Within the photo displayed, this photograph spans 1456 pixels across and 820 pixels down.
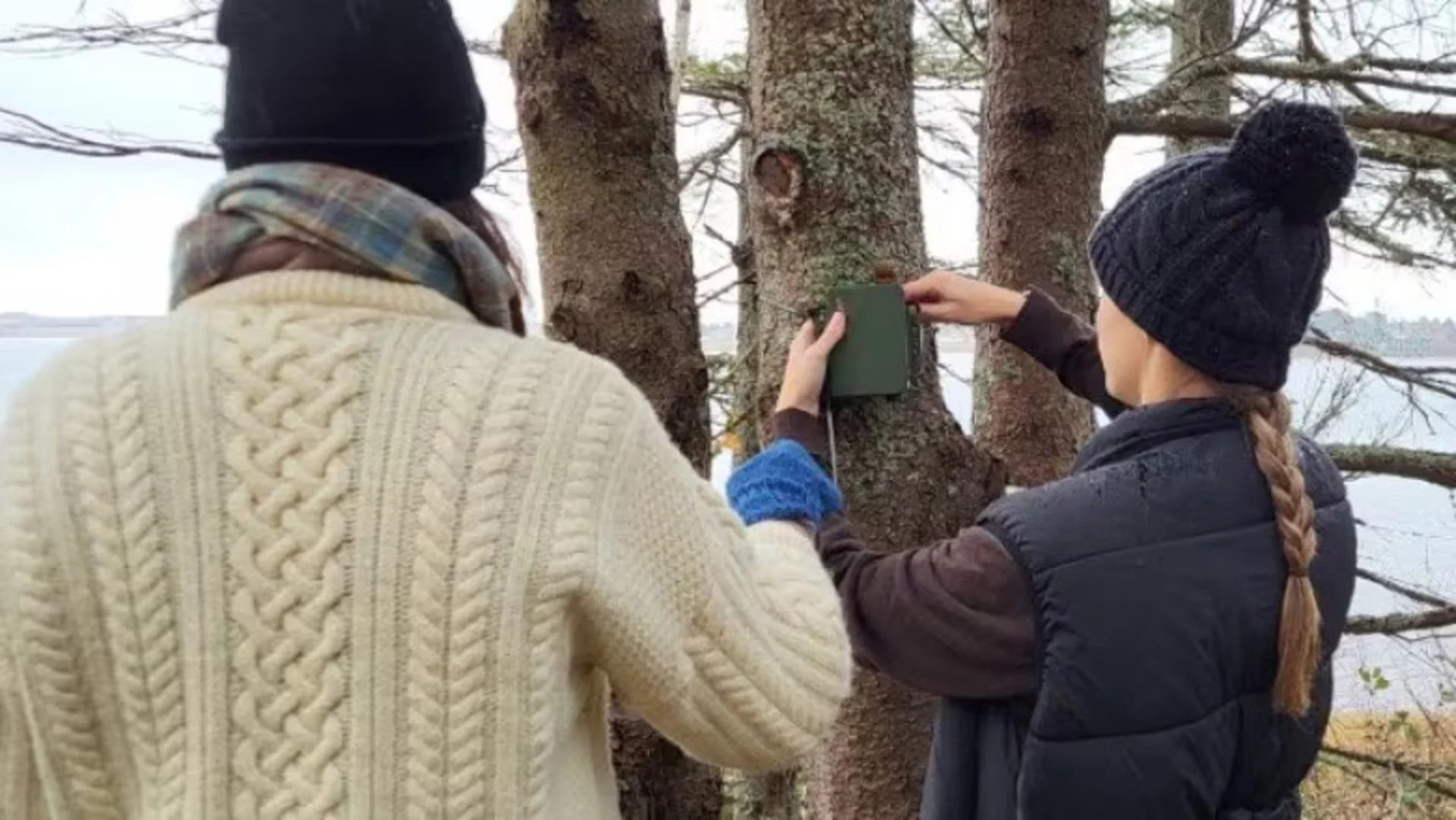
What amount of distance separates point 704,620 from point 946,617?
47cm

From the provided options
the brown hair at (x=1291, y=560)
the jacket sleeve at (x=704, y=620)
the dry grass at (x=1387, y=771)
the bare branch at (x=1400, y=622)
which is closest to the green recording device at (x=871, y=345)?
the brown hair at (x=1291, y=560)

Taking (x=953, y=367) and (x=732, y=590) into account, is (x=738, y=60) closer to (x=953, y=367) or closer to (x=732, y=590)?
(x=953, y=367)

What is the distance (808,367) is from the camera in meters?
1.84

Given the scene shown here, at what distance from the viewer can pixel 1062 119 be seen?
2.92 meters

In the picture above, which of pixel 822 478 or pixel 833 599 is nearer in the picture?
→ pixel 833 599

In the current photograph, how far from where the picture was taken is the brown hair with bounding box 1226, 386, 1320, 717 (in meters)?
1.44

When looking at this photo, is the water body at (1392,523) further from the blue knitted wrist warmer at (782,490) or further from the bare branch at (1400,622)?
the blue knitted wrist warmer at (782,490)

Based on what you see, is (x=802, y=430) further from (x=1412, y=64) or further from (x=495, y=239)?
(x=1412, y=64)

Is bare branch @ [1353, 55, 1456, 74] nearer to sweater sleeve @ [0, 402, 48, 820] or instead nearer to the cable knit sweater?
the cable knit sweater

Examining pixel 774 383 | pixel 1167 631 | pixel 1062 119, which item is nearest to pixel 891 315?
pixel 774 383

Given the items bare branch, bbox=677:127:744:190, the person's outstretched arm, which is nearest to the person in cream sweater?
the person's outstretched arm

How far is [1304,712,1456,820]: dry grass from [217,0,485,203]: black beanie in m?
4.43

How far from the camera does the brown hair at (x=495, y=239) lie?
1.14m

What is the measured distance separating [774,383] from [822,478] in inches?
21.7
